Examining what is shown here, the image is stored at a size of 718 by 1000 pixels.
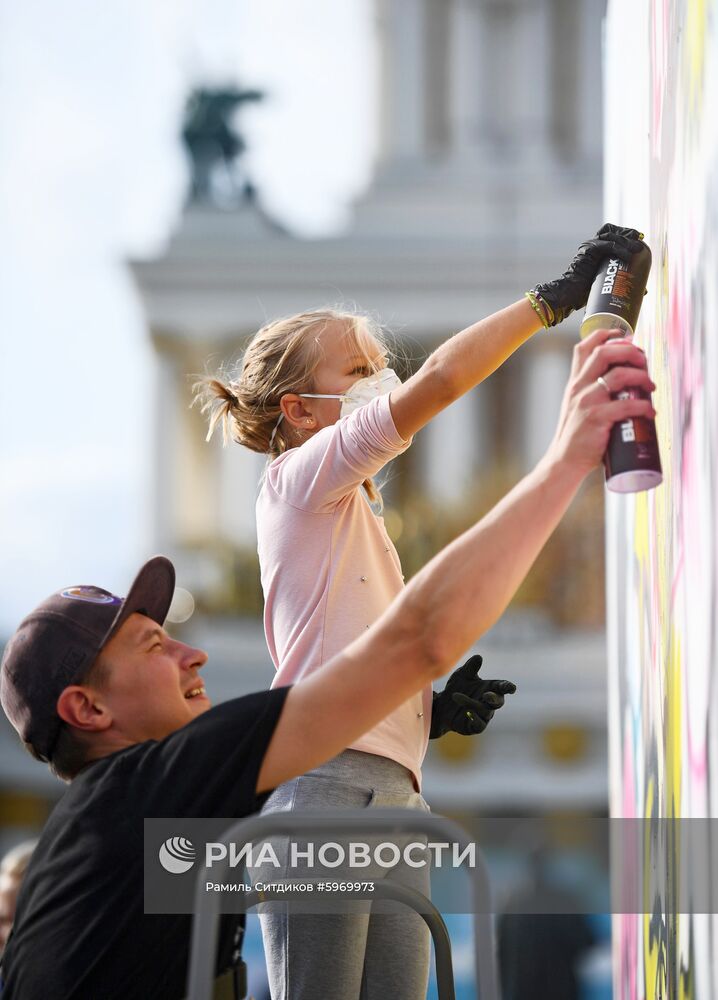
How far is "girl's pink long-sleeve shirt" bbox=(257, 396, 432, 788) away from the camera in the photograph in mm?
2076

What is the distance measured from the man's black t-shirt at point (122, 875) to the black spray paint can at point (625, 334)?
1.50 feet

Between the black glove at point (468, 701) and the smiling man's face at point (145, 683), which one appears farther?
the black glove at point (468, 701)

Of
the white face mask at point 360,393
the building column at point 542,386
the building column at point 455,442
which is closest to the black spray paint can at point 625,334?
the white face mask at point 360,393

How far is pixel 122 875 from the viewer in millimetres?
1778

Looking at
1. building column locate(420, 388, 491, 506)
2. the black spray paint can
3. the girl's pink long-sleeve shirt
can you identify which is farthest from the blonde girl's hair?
building column locate(420, 388, 491, 506)

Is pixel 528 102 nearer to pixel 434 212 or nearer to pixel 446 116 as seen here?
pixel 446 116

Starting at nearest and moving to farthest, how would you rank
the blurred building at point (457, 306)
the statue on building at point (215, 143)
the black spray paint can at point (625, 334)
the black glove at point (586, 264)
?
the black spray paint can at point (625, 334)
the black glove at point (586, 264)
the blurred building at point (457, 306)
the statue on building at point (215, 143)

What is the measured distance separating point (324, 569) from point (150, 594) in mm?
254

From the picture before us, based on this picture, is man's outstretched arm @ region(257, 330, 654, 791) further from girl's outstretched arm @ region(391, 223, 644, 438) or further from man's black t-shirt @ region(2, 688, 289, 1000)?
girl's outstretched arm @ region(391, 223, 644, 438)

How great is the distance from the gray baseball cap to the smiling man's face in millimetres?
25

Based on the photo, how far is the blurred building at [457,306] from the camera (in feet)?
59.1

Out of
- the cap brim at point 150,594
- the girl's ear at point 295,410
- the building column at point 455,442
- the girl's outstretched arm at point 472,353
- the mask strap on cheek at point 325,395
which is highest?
the building column at point 455,442

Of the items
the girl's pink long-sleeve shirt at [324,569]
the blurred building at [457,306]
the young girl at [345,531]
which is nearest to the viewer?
the young girl at [345,531]

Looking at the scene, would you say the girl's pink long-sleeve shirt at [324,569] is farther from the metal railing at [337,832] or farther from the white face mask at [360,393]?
the metal railing at [337,832]
